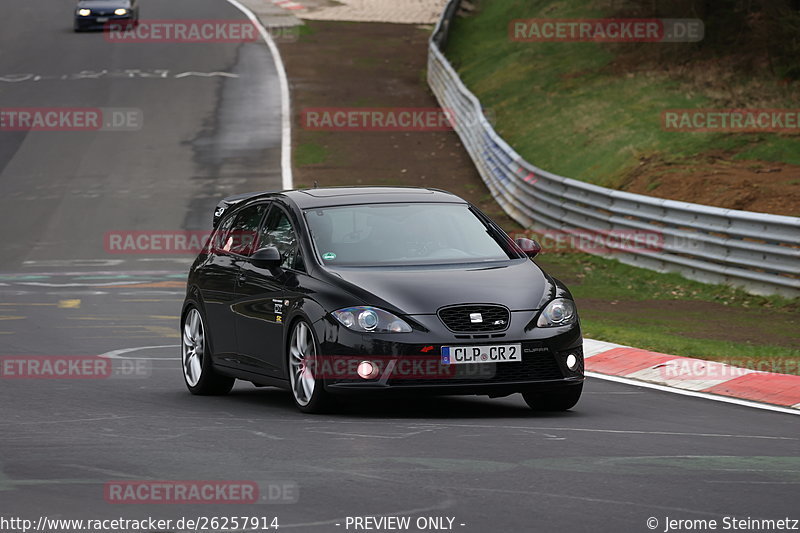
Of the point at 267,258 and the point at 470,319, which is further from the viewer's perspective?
the point at 267,258

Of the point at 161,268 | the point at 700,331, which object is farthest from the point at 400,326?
the point at 161,268

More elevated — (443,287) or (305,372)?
(443,287)

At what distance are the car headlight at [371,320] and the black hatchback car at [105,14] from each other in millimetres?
46534

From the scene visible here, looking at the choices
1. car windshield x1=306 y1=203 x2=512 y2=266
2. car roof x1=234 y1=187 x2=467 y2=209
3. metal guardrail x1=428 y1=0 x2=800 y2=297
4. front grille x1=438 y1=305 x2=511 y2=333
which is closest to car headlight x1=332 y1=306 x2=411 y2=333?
front grille x1=438 y1=305 x2=511 y2=333

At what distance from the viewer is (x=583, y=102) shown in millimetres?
37188

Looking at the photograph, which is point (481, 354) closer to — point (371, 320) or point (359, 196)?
point (371, 320)

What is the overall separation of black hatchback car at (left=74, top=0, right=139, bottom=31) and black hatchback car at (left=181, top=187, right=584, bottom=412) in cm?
4412

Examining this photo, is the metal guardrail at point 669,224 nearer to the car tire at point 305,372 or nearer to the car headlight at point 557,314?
the car headlight at point 557,314

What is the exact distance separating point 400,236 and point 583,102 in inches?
1052

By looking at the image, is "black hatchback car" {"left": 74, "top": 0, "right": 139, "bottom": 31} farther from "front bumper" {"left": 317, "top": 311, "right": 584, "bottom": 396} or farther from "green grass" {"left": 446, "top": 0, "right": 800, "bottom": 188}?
"front bumper" {"left": 317, "top": 311, "right": 584, "bottom": 396}

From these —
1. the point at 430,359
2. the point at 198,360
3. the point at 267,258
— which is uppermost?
the point at 267,258

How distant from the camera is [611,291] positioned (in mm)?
21547

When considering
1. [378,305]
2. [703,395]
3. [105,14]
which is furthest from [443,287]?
[105,14]

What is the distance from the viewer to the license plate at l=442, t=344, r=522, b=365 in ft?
32.5
